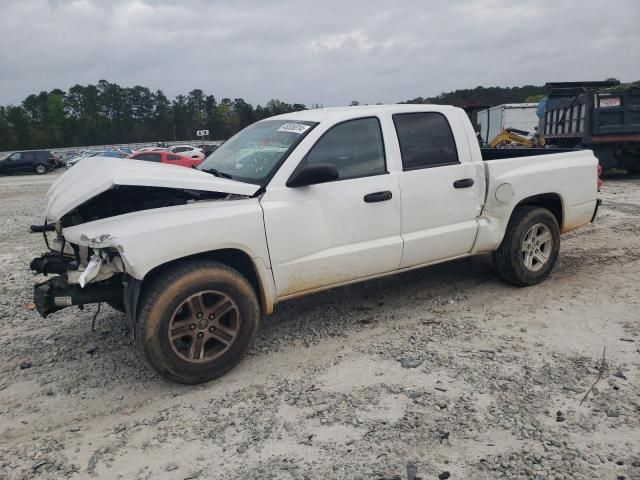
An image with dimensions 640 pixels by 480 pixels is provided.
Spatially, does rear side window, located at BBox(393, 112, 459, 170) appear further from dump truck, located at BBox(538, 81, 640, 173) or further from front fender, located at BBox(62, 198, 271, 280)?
dump truck, located at BBox(538, 81, 640, 173)

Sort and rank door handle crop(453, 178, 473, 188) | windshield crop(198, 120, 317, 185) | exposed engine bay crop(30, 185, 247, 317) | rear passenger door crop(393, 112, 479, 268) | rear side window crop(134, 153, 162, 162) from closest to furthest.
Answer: exposed engine bay crop(30, 185, 247, 317)
windshield crop(198, 120, 317, 185)
rear passenger door crop(393, 112, 479, 268)
door handle crop(453, 178, 473, 188)
rear side window crop(134, 153, 162, 162)

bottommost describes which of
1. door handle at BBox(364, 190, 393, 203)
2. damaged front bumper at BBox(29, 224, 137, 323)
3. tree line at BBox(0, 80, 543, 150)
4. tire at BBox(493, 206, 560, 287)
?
tire at BBox(493, 206, 560, 287)

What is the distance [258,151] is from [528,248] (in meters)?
2.89

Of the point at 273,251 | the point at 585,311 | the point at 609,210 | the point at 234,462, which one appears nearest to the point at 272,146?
the point at 273,251

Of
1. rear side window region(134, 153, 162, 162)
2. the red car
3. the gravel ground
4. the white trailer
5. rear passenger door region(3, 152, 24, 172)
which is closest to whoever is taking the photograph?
the gravel ground

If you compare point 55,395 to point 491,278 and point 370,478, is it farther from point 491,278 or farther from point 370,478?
point 491,278

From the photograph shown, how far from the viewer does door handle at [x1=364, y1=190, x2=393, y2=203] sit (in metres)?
3.96

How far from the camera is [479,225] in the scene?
4621 mm

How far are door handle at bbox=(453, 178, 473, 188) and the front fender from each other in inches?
74.1

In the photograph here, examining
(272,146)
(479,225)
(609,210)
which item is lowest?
(609,210)

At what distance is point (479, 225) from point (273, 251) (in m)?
2.08

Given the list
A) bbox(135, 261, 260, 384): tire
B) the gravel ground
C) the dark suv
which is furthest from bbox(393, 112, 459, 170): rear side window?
the dark suv

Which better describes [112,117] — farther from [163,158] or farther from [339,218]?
[339,218]

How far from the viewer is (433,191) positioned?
4.30 m
